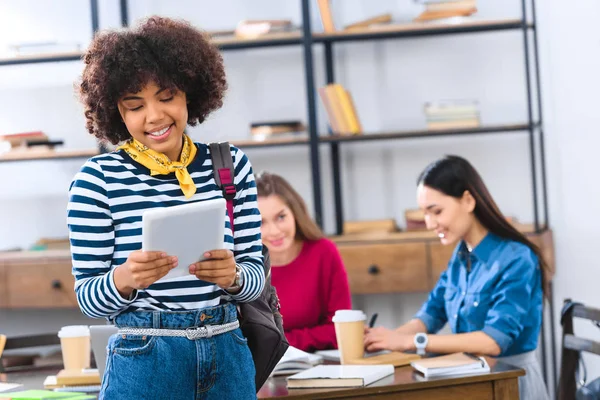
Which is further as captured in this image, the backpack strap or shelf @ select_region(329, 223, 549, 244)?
shelf @ select_region(329, 223, 549, 244)

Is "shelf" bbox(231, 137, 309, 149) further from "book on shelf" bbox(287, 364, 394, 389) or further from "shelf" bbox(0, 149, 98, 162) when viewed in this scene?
"book on shelf" bbox(287, 364, 394, 389)

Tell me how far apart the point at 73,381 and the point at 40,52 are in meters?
2.46

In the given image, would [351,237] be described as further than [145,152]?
Yes

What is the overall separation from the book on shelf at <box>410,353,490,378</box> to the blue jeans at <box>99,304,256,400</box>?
74cm

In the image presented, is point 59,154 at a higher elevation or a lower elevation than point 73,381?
higher

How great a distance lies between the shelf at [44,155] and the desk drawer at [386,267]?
4.02ft

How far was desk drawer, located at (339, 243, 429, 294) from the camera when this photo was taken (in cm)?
391

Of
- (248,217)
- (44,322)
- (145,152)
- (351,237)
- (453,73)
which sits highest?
(453,73)

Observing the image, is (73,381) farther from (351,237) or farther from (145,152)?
(351,237)

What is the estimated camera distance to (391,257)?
3.93m

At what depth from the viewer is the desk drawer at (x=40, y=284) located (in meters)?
4.03

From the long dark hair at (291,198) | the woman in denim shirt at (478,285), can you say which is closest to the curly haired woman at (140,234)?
the woman in denim shirt at (478,285)

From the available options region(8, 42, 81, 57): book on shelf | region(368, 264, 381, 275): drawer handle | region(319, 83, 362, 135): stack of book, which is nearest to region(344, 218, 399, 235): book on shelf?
region(368, 264, 381, 275): drawer handle

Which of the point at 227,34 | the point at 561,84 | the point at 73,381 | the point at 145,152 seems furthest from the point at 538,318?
the point at 227,34
